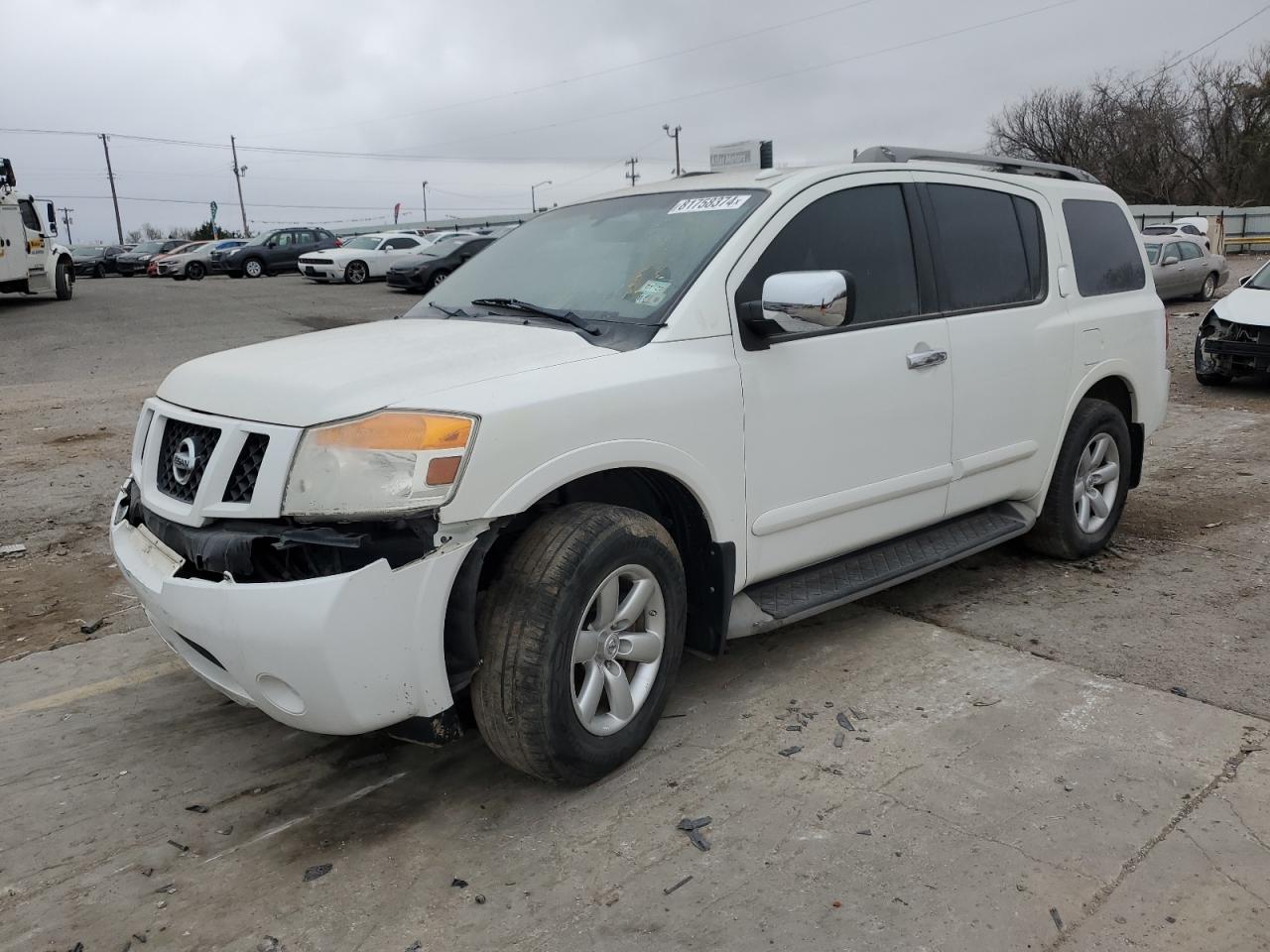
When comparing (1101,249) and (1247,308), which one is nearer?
(1101,249)

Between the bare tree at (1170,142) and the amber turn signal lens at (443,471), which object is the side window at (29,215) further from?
the bare tree at (1170,142)

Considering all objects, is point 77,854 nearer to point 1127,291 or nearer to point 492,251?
point 492,251

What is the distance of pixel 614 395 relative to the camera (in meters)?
3.00

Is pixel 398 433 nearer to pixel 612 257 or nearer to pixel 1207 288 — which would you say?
pixel 612 257

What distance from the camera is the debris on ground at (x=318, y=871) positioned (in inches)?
108

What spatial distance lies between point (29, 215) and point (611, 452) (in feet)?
66.1

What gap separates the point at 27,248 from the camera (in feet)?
61.7

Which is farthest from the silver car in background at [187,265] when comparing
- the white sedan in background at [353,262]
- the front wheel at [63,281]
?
the front wheel at [63,281]

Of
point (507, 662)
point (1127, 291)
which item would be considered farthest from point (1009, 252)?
point (507, 662)

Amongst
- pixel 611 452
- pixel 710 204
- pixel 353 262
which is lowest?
pixel 611 452

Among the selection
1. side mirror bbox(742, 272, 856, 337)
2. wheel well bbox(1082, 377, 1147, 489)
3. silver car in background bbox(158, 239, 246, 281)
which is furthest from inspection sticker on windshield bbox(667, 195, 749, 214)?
silver car in background bbox(158, 239, 246, 281)

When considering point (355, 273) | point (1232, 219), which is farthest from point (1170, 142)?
point (355, 273)

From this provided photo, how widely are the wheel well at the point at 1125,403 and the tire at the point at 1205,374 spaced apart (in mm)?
6695

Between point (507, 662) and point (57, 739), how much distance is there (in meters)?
1.86
